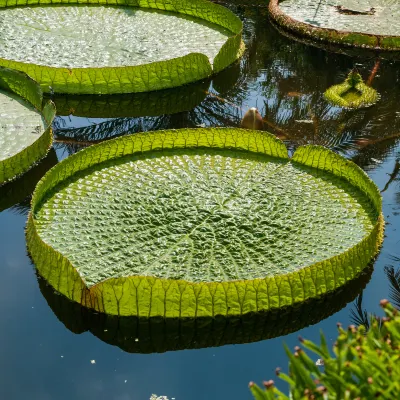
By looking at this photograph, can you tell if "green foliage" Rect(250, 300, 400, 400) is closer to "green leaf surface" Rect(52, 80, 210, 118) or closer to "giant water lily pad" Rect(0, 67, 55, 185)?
"giant water lily pad" Rect(0, 67, 55, 185)

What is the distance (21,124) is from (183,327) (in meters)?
2.11

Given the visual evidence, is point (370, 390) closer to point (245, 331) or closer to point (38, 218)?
point (245, 331)

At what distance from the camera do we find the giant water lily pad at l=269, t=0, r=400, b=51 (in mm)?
6141

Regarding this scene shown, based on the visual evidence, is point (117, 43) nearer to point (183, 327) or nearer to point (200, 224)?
point (200, 224)

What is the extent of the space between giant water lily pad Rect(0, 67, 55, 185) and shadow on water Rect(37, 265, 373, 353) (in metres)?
1.19

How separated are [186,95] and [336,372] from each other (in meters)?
3.60

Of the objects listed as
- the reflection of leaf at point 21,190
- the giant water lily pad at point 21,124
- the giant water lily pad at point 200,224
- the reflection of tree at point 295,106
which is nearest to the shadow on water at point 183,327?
the giant water lily pad at point 200,224

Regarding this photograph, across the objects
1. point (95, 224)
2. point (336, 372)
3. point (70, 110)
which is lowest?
point (70, 110)

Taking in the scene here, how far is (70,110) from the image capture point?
16.5 feet

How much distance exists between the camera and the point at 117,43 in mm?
5723

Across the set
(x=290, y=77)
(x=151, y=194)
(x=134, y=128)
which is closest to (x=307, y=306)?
(x=151, y=194)

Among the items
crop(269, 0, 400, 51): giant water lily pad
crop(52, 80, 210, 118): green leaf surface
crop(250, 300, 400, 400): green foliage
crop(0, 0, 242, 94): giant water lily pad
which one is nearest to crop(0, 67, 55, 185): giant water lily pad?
crop(0, 0, 242, 94): giant water lily pad

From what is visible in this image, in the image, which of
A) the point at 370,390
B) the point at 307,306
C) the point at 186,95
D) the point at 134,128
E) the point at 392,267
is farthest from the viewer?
the point at 186,95

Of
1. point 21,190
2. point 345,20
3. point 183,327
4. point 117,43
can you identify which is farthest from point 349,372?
point 345,20
